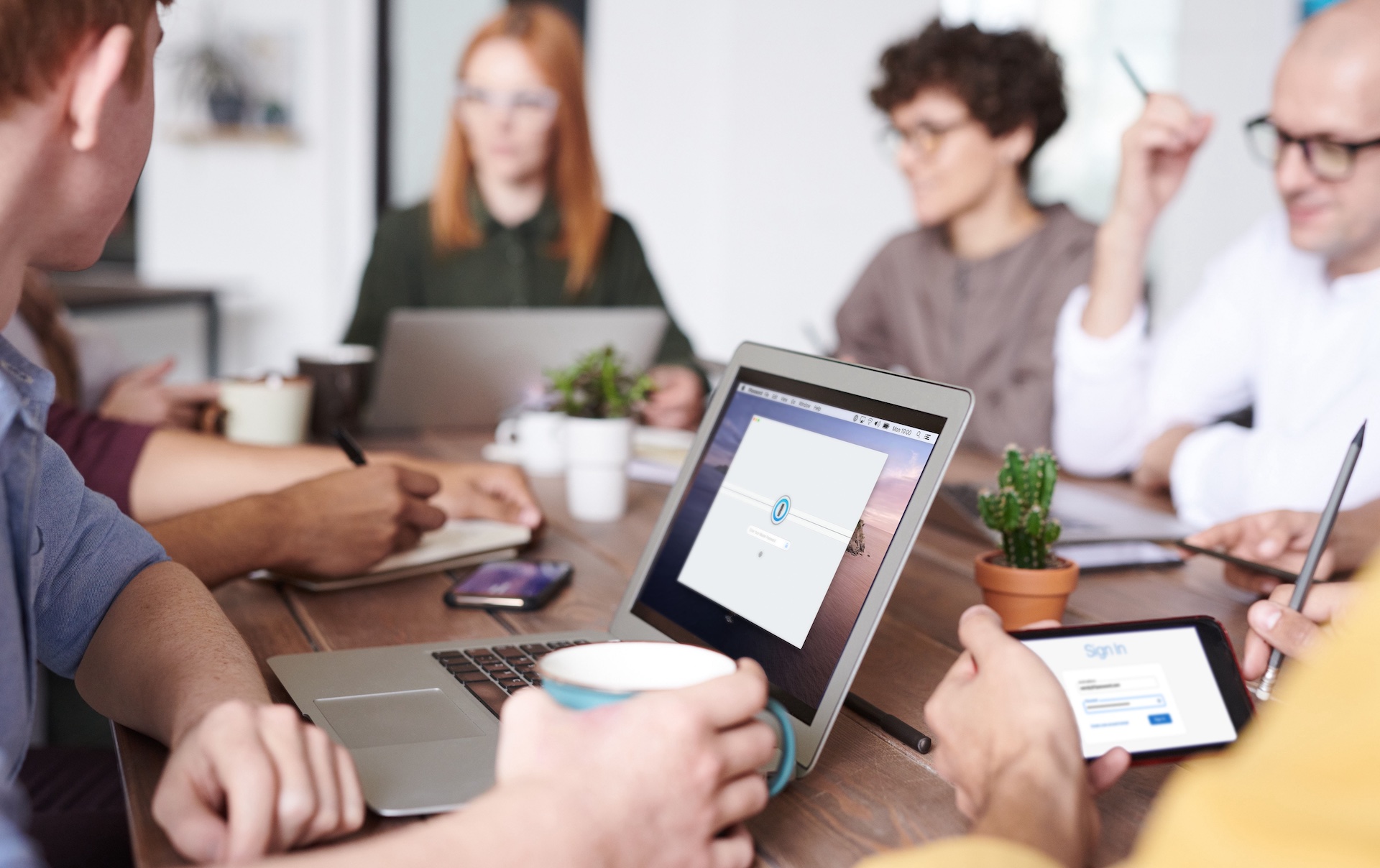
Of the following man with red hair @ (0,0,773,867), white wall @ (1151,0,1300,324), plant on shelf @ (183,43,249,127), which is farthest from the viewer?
plant on shelf @ (183,43,249,127)

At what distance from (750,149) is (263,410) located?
3.26m

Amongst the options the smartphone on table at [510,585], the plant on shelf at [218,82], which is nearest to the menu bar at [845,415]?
the smartphone on table at [510,585]

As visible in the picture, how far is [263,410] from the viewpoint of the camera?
5.22ft

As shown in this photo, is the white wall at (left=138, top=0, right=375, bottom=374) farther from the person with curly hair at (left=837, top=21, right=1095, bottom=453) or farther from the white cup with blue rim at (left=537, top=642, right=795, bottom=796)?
the white cup with blue rim at (left=537, top=642, right=795, bottom=796)

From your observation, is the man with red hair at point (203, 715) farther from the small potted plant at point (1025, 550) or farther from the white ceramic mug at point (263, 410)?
the white ceramic mug at point (263, 410)

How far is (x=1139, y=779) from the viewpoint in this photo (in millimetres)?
677

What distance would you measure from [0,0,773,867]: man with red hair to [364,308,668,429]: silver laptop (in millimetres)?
969

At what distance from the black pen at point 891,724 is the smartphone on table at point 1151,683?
10cm

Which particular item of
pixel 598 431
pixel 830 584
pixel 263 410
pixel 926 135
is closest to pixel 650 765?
pixel 830 584

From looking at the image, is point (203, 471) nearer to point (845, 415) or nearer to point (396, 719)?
point (396, 719)

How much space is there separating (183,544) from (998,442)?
4.56ft

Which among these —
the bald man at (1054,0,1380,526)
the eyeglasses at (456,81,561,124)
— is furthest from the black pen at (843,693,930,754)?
the eyeglasses at (456,81,561,124)

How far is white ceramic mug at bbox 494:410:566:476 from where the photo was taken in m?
1.60

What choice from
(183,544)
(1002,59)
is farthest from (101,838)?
(1002,59)
